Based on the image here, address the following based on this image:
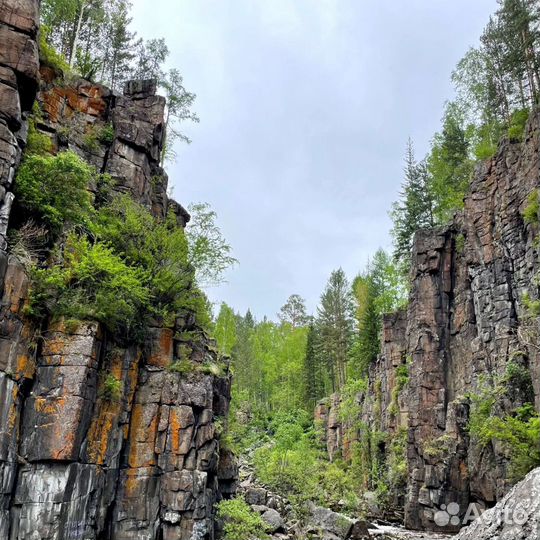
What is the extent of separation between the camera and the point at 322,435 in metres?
52.5

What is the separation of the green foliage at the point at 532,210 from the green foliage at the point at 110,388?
2343 centimetres

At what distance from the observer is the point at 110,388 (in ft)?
57.0

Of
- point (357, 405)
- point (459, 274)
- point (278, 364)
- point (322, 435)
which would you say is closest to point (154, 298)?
point (459, 274)

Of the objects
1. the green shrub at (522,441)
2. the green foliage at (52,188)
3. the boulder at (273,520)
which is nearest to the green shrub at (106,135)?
the green foliage at (52,188)

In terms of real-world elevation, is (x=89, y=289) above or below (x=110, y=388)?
above

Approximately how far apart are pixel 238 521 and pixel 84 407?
9.85 m

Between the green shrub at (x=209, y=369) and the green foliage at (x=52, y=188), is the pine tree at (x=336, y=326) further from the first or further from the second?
the green foliage at (x=52, y=188)

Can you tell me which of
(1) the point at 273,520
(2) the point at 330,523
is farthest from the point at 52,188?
(2) the point at 330,523

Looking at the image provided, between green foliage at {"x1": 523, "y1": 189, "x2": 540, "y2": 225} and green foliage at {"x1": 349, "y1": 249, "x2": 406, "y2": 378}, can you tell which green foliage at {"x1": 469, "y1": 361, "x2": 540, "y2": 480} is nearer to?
green foliage at {"x1": 523, "y1": 189, "x2": 540, "y2": 225}

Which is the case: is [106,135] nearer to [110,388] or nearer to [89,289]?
[89,289]

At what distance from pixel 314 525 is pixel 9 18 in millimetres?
29348

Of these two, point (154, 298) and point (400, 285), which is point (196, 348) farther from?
point (400, 285)

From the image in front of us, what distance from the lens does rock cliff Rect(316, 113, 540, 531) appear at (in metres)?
24.9

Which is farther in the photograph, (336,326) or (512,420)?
(336,326)
